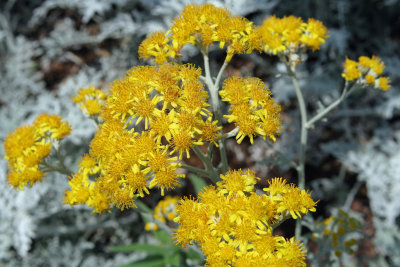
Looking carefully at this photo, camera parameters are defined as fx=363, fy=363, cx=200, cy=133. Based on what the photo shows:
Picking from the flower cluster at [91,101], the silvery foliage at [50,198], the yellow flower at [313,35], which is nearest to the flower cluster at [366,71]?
the yellow flower at [313,35]

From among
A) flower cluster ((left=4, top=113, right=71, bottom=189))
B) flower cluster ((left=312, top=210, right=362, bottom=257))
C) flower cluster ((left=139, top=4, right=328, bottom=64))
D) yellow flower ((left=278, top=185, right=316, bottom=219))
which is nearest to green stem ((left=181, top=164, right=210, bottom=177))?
yellow flower ((left=278, top=185, right=316, bottom=219))

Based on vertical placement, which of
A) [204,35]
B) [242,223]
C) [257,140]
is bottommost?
[257,140]

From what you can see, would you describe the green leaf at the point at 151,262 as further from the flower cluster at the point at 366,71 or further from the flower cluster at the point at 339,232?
the flower cluster at the point at 366,71

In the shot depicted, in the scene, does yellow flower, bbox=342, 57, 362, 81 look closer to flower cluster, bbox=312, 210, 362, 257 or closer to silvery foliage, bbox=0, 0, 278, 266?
flower cluster, bbox=312, 210, 362, 257

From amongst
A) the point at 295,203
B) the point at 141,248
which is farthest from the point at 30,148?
the point at 295,203

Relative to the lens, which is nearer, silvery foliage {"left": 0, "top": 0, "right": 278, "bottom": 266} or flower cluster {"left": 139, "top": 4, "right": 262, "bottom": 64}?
flower cluster {"left": 139, "top": 4, "right": 262, "bottom": 64}

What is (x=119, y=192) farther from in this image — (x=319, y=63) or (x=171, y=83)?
(x=319, y=63)

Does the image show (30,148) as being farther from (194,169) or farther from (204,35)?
(204,35)
